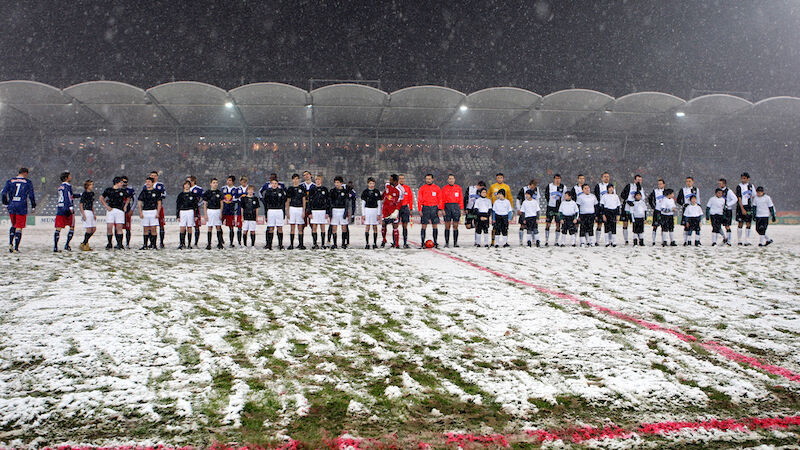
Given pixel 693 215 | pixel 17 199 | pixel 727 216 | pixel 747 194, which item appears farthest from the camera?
pixel 747 194

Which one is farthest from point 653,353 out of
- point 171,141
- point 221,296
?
point 171,141

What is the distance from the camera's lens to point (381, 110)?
32.4 metres

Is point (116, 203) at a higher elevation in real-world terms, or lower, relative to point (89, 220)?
higher

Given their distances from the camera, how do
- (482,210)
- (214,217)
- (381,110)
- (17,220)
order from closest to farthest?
(17,220) → (214,217) → (482,210) → (381,110)

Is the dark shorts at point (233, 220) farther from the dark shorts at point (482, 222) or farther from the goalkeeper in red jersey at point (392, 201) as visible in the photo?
the dark shorts at point (482, 222)

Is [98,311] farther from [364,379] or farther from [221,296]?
[364,379]

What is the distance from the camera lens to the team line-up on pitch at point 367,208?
1138cm

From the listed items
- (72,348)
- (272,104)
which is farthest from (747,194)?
(272,104)

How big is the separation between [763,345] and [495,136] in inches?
1423

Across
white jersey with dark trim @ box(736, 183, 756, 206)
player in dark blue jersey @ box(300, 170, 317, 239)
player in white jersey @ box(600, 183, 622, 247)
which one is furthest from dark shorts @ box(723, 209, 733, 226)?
player in dark blue jersey @ box(300, 170, 317, 239)

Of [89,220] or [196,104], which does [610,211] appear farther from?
[196,104]

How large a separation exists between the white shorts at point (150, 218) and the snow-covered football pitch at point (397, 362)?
200 inches

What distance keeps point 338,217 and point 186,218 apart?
13.4 ft

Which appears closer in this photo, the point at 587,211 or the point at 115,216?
the point at 115,216
